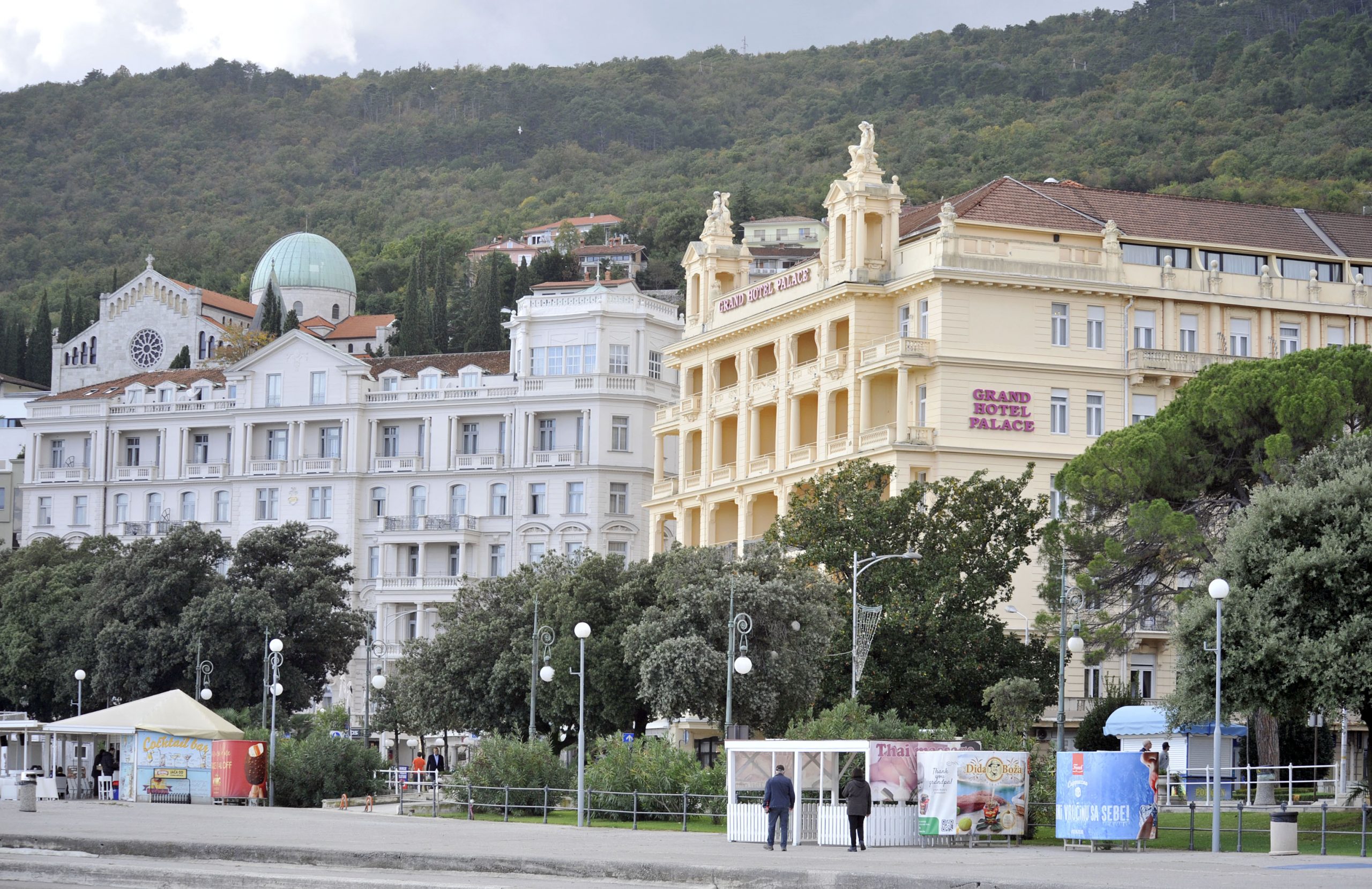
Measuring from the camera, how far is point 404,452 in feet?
351

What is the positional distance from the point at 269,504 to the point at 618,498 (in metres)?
19.9

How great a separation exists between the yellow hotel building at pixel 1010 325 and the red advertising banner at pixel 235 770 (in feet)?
83.2

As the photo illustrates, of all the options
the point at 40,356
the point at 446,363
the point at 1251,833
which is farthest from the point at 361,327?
the point at 1251,833

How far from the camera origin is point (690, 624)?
55.4 m

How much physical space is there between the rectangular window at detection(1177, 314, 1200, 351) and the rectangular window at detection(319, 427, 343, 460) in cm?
4963

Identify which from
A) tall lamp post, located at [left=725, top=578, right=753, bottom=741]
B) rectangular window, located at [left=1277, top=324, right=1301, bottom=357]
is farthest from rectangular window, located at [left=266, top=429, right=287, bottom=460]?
tall lamp post, located at [left=725, top=578, right=753, bottom=741]

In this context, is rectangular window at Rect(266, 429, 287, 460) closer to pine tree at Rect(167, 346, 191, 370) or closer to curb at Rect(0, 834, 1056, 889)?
pine tree at Rect(167, 346, 191, 370)

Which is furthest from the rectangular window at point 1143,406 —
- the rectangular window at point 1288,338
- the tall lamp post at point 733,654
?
the tall lamp post at point 733,654

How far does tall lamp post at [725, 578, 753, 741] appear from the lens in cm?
4706

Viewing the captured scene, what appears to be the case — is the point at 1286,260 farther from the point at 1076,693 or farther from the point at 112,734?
the point at 112,734

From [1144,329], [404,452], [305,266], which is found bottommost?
[404,452]

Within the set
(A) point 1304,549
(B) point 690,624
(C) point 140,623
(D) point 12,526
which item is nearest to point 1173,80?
(D) point 12,526

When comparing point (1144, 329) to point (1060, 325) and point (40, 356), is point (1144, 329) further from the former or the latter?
point (40, 356)

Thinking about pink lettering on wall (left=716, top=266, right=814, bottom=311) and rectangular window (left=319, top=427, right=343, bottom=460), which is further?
rectangular window (left=319, top=427, right=343, bottom=460)
